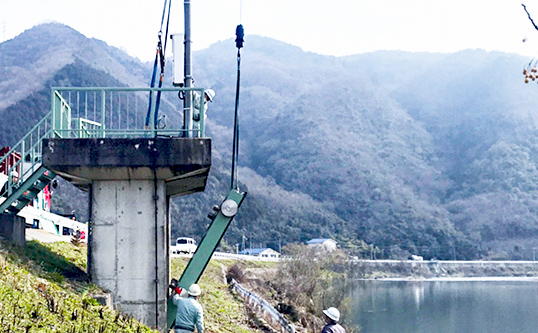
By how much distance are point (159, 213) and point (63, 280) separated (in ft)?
8.27

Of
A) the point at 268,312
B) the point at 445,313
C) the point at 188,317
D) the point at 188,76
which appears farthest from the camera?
the point at 445,313

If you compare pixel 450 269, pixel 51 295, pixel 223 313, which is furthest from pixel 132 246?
pixel 450 269

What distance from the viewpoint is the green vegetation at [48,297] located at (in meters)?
10.3


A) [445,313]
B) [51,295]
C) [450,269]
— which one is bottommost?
[450,269]

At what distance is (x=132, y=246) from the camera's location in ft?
50.3

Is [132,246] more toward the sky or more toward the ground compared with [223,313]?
more toward the sky

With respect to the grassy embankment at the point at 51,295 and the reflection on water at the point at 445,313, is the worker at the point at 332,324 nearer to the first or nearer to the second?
the grassy embankment at the point at 51,295

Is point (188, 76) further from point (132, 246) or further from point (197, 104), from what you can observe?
point (132, 246)

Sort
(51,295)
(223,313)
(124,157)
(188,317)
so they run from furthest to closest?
(223,313) < (124,157) < (51,295) < (188,317)

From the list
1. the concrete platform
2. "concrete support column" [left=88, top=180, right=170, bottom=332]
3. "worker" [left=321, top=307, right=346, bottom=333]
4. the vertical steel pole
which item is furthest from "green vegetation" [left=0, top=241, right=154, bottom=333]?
the vertical steel pole

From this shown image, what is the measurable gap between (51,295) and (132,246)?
3029 millimetres

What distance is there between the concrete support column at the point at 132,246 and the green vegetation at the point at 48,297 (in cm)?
55

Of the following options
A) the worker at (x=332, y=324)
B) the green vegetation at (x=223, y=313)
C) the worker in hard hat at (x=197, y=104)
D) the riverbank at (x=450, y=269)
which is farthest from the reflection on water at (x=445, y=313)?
the riverbank at (x=450, y=269)

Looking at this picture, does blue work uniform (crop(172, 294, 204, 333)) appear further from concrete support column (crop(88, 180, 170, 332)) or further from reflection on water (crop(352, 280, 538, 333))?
reflection on water (crop(352, 280, 538, 333))
